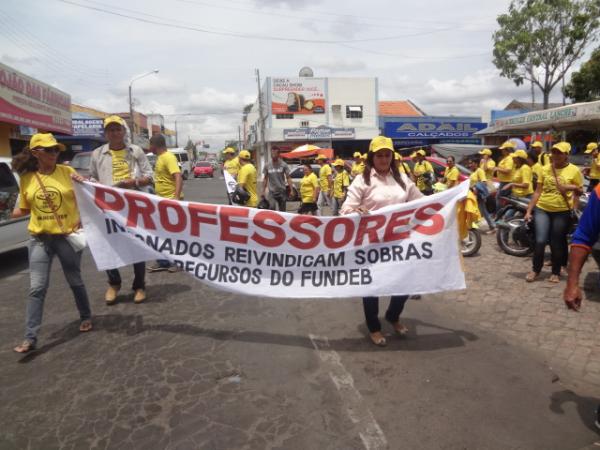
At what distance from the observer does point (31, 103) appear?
20.3 metres

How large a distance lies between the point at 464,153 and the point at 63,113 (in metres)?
20.9

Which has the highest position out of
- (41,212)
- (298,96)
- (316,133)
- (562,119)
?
(298,96)

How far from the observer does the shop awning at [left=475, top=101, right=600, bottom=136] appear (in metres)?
11.1

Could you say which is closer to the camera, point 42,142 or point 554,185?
point 42,142

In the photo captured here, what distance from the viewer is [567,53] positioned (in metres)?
29.0

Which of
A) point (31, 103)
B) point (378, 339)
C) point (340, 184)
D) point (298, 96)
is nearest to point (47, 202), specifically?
point (378, 339)

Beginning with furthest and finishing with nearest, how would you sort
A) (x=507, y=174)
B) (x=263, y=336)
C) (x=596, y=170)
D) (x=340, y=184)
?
(x=340, y=184), (x=507, y=174), (x=596, y=170), (x=263, y=336)

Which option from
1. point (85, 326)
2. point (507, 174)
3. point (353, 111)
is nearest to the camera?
point (85, 326)

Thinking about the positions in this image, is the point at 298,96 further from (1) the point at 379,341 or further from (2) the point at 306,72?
(1) the point at 379,341

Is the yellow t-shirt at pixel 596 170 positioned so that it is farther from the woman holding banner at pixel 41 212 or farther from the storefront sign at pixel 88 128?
the storefront sign at pixel 88 128

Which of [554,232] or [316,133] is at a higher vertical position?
[316,133]

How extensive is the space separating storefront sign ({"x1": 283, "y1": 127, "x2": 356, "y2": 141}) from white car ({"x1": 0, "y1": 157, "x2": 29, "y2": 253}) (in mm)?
33443

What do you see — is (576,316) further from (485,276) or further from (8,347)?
(8,347)

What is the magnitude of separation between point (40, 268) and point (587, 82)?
32.7 meters
